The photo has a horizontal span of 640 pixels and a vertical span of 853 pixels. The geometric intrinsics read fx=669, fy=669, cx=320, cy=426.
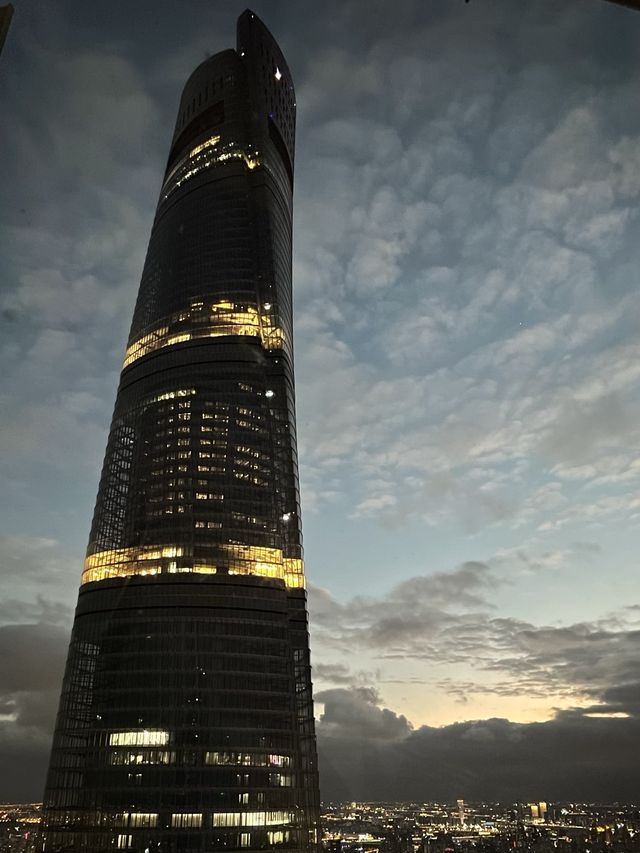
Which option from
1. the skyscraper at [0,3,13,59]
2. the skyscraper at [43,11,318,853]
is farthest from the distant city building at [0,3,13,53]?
the skyscraper at [43,11,318,853]

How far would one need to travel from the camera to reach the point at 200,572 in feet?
295

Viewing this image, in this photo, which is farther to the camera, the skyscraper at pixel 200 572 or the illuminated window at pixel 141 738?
the illuminated window at pixel 141 738

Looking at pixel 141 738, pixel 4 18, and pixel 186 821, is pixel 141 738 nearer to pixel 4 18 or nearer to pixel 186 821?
pixel 186 821

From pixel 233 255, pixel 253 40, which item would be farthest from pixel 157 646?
pixel 253 40

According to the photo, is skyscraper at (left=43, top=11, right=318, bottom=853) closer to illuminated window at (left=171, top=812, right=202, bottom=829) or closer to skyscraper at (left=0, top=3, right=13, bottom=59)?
illuminated window at (left=171, top=812, right=202, bottom=829)

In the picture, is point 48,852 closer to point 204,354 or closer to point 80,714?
point 80,714

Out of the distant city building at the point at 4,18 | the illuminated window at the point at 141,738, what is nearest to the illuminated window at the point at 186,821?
the illuminated window at the point at 141,738

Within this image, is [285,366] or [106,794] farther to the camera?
[285,366]

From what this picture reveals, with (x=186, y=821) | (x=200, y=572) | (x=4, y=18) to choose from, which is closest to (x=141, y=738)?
(x=186, y=821)

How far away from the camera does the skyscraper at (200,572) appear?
7781 cm

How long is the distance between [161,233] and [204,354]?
32.0 meters

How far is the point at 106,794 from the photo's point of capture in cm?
7706

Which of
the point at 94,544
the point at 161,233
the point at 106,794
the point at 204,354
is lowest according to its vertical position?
the point at 106,794

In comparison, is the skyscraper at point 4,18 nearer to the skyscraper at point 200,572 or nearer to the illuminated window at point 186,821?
the skyscraper at point 200,572
